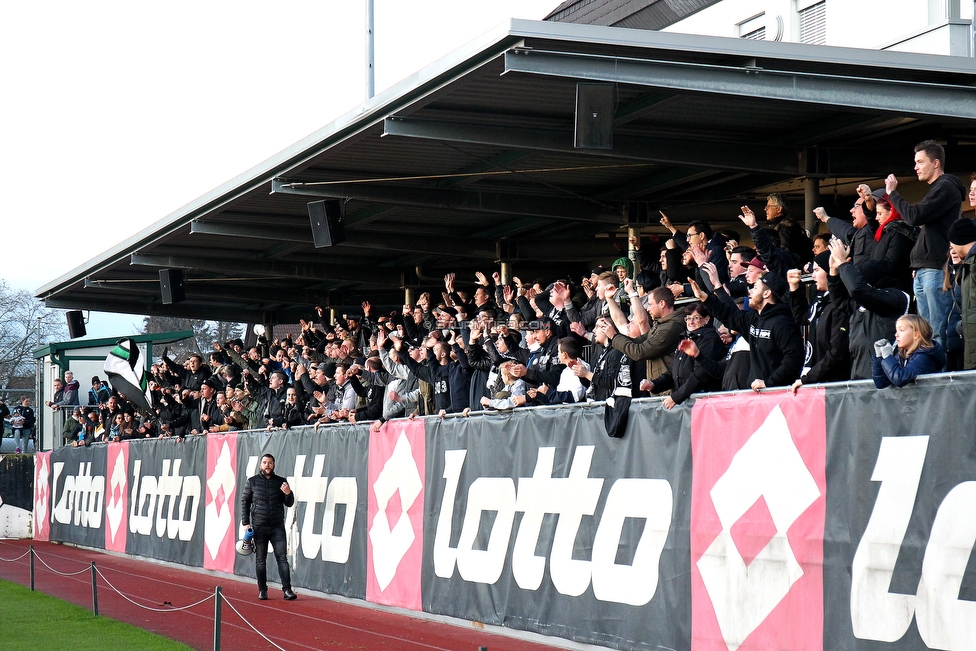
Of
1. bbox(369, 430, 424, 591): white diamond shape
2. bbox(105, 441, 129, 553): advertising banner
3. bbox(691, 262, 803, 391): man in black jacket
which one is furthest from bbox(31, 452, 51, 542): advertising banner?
bbox(691, 262, 803, 391): man in black jacket

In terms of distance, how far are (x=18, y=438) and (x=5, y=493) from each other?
4422 millimetres

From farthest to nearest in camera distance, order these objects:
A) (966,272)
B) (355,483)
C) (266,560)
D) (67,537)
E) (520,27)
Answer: (67,537) → (266,560) → (355,483) → (520,27) → (966,272)

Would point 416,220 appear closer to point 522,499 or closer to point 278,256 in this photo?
point 278,256

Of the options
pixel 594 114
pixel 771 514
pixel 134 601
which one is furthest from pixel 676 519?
pixel 134 601

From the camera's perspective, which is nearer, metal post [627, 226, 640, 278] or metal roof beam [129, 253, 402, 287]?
metal post [627, 226, 640, 278]

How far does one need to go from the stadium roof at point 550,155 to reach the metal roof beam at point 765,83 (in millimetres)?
15

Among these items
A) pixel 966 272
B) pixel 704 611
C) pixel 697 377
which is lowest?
pixel 704 611

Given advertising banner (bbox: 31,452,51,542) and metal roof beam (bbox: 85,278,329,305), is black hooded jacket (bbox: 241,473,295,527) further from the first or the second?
advertising banner (bbox: 31,452,51,542)

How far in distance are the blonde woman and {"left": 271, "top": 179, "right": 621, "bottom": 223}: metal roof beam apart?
934 centimetres

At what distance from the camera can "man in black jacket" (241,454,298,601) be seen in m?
16.8

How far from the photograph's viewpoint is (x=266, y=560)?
56.0 feet

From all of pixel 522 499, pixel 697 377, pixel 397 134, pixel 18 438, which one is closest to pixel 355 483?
pixel 522 499

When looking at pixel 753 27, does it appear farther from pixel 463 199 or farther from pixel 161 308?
pixel 161 308

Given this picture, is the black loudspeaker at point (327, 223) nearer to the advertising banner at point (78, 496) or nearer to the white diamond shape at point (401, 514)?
the white diamond shape at point (401, 514)
